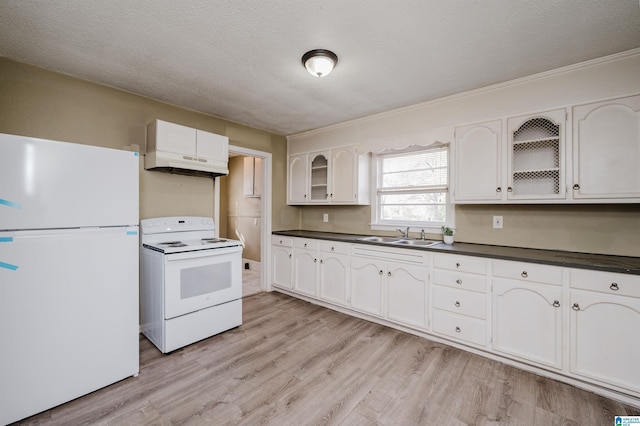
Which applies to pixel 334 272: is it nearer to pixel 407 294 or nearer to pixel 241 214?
pixel 407 294

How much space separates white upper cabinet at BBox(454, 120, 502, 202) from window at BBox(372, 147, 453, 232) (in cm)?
34

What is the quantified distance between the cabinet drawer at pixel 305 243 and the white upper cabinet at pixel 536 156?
7.03 feet

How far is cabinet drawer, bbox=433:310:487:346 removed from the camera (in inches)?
90.9

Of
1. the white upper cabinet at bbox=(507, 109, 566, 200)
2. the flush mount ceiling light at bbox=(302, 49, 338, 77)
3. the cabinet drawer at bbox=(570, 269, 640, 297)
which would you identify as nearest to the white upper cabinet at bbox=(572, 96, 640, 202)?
the white upper cabinet at bbox=(507, 109, 566, 200)

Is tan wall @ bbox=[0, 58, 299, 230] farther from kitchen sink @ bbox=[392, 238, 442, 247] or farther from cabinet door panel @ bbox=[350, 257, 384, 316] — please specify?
kitchen sink @ bbox=[392, 238, 442, 247]

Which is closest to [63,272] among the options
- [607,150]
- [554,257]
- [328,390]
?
[328,390]

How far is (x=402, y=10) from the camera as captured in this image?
1.59 metres

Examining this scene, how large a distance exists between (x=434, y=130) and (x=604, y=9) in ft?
4.61

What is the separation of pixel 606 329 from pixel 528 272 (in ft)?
1.71

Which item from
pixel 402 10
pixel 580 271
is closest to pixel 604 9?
pixel 402 10

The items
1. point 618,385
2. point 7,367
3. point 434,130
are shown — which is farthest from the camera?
point 434,130

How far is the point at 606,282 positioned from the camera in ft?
5.94

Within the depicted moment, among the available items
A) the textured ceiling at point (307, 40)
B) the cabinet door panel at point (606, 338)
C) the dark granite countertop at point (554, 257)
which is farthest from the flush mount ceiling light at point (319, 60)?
the cabinet door panel at point (606, 338)

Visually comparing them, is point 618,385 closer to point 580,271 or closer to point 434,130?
point 580,271
